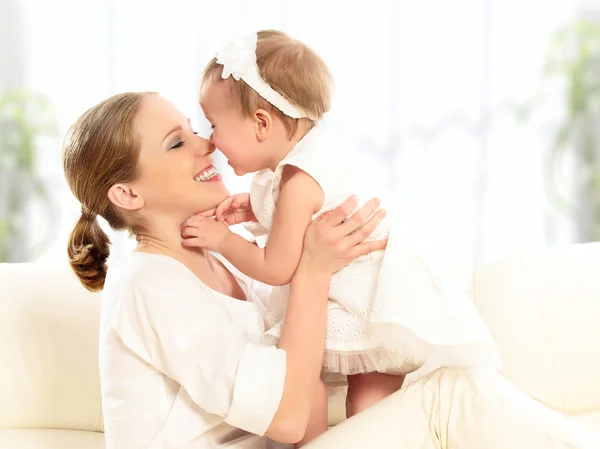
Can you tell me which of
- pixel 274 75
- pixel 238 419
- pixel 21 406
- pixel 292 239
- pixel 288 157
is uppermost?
pixel 274 75

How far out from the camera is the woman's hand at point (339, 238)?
5.09 ft

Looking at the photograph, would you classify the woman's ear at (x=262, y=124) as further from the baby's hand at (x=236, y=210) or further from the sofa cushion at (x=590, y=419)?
the sofa cushion at (x=590, y=419)

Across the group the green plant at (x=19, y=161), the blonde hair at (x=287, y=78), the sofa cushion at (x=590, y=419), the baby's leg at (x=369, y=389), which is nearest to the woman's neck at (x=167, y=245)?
the blonde hair at (x=287, y=78)

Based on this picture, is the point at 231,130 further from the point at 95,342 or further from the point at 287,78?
the point at 95,342

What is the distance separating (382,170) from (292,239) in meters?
1.93

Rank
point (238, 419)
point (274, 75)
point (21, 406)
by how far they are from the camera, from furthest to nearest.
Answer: point (21, 406) → point (274, 75) → point (238, 419)

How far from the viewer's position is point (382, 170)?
3.45 metres

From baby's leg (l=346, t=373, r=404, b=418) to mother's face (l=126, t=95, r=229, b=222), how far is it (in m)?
0.53

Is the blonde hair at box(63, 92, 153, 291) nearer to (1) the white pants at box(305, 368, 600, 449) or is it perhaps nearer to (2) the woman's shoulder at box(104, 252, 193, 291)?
(2) the woman's shoulder at box(104, 252, 193, 291)

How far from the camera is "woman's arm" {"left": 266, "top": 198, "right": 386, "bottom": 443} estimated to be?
1511 millimetres

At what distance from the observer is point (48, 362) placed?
89.0 inches

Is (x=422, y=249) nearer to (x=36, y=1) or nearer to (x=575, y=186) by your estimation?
(x=575, y=186)

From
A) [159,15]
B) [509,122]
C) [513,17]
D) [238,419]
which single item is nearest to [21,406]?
[238,419]

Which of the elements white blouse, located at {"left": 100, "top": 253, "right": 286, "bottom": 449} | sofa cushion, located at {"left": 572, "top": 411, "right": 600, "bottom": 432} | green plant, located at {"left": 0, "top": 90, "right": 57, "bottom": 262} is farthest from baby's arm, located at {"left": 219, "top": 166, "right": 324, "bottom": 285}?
green plant, located at {"left": 0, "top": 90, "right": 57, "bottom": 262}
